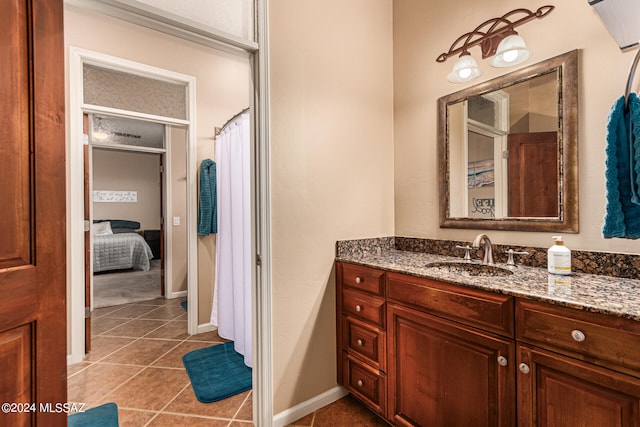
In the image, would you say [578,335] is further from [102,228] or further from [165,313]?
[102,228]

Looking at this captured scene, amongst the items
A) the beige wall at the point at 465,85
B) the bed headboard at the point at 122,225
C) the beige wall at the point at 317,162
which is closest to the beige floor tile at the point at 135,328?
the beige wall at the point at 317,162

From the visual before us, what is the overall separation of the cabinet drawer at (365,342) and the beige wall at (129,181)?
23.0 ft

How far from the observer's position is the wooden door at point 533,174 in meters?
1.48

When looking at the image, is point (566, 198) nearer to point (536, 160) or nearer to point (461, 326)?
point (536, 160)

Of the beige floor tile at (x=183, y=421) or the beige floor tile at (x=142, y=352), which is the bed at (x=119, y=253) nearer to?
the beige floor tile at (x=142, y=352)

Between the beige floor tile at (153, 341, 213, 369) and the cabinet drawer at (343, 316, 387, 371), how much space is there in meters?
1.43

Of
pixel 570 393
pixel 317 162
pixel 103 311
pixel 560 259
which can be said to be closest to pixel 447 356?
pixel 570 393

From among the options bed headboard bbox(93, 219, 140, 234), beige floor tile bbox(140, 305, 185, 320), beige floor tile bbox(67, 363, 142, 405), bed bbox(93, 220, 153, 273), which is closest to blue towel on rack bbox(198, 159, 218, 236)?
beige floor tile bbox(140, 305, 185, 320)

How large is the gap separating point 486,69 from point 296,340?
77.9 inches

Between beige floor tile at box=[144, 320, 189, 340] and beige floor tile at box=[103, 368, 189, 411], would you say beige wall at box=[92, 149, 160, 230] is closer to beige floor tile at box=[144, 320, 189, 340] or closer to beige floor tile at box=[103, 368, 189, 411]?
beige floor tile at box=[144, 320, 189, 340]

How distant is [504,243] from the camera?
1.67 metres

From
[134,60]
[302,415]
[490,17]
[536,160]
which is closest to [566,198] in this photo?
[536,160]

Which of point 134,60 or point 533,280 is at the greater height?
point 134,60

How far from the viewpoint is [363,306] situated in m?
1.73
